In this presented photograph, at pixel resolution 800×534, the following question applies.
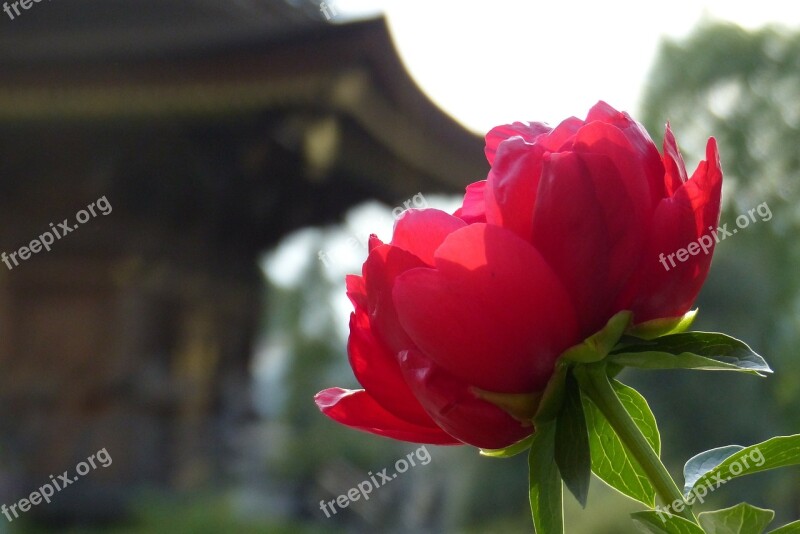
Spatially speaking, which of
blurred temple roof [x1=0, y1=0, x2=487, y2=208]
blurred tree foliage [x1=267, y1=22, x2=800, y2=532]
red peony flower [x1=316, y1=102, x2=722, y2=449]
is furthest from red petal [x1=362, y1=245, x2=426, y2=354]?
blurred tree foliage [x1=267, y1=22, x2=800, y2=532]

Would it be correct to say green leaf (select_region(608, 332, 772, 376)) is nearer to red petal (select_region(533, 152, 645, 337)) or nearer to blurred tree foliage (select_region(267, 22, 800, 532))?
red petal (select_region(533, 152, 645, 337))

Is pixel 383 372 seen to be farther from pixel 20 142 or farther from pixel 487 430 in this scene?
pixel 20 142

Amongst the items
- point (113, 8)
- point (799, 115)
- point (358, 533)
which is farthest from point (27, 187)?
point (799, 115)

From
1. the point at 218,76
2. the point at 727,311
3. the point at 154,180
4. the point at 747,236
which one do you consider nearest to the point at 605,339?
the point at 218,76

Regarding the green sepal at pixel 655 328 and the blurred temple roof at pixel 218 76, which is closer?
the green sepal at pixel 655 328

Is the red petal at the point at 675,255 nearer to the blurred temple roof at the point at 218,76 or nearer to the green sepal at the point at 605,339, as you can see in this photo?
the green sepal at the point at 605,339

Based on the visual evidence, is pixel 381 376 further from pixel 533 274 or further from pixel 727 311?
pixel 727 311

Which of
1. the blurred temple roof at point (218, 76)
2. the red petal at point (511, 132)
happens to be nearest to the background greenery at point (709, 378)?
the blurred temple roof at point (218, 76)
